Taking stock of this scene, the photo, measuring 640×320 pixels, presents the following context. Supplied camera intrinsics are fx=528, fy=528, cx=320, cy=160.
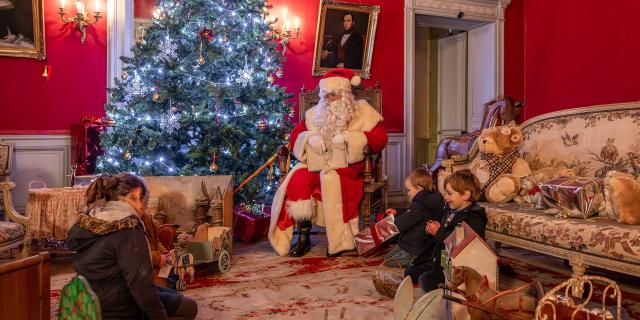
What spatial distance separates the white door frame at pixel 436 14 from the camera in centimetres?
803

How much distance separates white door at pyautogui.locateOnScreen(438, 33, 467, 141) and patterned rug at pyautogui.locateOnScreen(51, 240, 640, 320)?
5.01 metres

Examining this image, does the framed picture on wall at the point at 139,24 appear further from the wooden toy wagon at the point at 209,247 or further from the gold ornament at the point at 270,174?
the wooden toy wagon at the point at 209,247

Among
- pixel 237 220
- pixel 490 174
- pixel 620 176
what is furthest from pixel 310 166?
pixel 620 176

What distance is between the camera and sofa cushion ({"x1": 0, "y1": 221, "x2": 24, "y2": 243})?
11.3 feet

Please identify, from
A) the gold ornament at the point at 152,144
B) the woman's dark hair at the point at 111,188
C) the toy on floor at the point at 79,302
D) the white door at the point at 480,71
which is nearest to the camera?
the toy on floor at the point at 79,302

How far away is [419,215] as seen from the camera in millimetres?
3576

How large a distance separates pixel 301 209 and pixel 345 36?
384cm

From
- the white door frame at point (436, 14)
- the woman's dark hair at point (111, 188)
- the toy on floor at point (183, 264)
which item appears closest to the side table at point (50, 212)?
→ the toy on floor at point (183, 264)

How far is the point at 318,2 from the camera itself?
7469 millimetres

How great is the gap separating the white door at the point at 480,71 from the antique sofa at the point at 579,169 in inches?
164

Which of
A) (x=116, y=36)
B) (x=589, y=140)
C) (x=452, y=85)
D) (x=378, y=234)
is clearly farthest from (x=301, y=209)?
(x=452, y=85)

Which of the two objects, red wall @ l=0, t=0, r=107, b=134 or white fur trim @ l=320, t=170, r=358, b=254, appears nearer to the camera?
white fur trim @ l=320, t=170, r=358, b=254

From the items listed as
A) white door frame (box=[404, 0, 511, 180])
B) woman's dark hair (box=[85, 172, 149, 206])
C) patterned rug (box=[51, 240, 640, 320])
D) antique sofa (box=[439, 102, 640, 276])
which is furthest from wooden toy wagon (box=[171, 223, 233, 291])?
white door frame (box=[404, 0, 511, 180])

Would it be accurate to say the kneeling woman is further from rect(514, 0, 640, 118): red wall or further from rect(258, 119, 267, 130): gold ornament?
rect(514, 0, 640, 118): red wall
